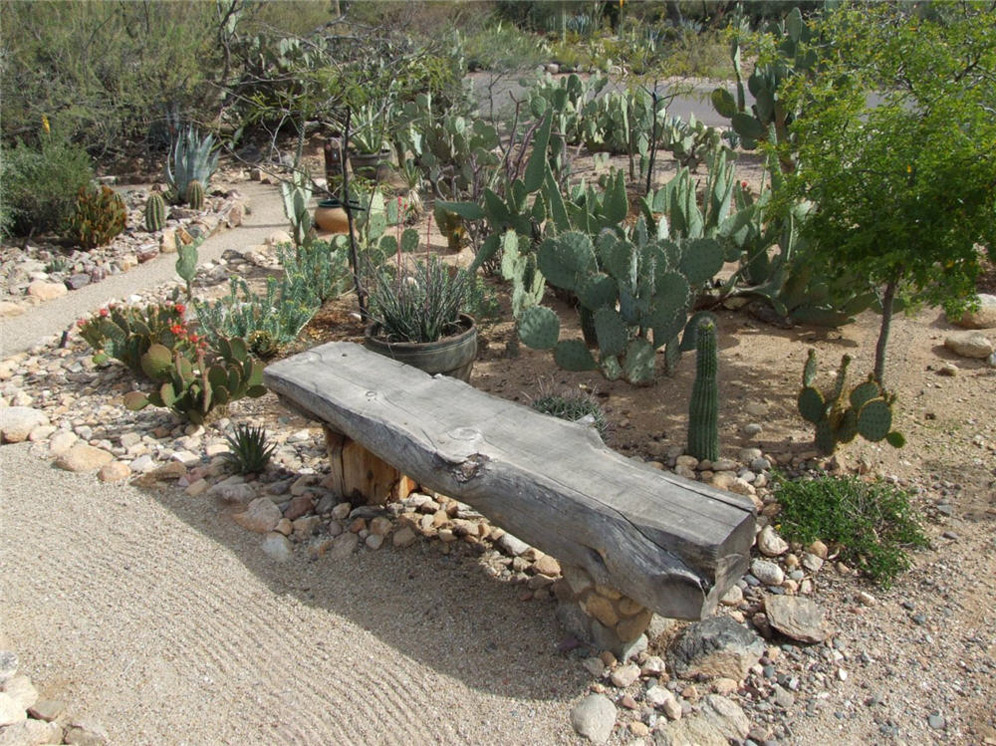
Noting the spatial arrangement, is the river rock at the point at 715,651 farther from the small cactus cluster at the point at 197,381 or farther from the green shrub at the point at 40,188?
the green shrub at the point at 40,188

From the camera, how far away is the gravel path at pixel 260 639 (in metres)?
2.64

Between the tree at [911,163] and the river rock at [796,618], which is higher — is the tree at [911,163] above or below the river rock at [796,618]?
above

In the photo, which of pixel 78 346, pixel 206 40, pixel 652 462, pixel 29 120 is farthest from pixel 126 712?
pixel 206 40

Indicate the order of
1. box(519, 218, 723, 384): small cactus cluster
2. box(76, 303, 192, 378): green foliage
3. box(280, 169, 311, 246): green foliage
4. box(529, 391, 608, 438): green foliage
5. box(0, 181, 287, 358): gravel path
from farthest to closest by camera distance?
box(280, 169, 311, 246): green foliage
box(0, 181, 287, 358): gravel path
box(76, 303, 192, 378): green foliage
box(519, 218, 723, 384): small cactus cluster
box(529, 391, 608, 438): green foliage

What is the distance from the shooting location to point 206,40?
38.9ft

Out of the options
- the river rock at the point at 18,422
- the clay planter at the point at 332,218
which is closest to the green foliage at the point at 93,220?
the clay planter at the point at 332,218

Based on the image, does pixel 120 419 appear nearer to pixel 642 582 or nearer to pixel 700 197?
pixel 642 582

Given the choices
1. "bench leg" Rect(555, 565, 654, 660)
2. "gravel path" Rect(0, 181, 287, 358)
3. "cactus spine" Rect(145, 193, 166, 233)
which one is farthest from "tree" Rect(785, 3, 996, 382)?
"cactus spine" Rect(145, 193, 166, 233)

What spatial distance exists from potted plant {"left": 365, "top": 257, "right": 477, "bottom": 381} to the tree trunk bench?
0.78 metres

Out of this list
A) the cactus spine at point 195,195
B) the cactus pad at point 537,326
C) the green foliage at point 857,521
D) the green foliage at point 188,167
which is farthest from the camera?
the green foliage at point 188,167

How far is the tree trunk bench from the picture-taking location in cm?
248

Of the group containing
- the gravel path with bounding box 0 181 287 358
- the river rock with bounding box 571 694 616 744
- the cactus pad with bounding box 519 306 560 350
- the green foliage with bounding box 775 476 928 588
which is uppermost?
the cactus pad with bounding box 519 306 560 350

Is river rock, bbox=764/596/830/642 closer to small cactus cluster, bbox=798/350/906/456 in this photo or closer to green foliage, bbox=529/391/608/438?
small cactus cluster, bbox=798/350/906/456

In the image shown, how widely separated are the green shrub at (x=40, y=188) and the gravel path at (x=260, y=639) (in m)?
5.15
